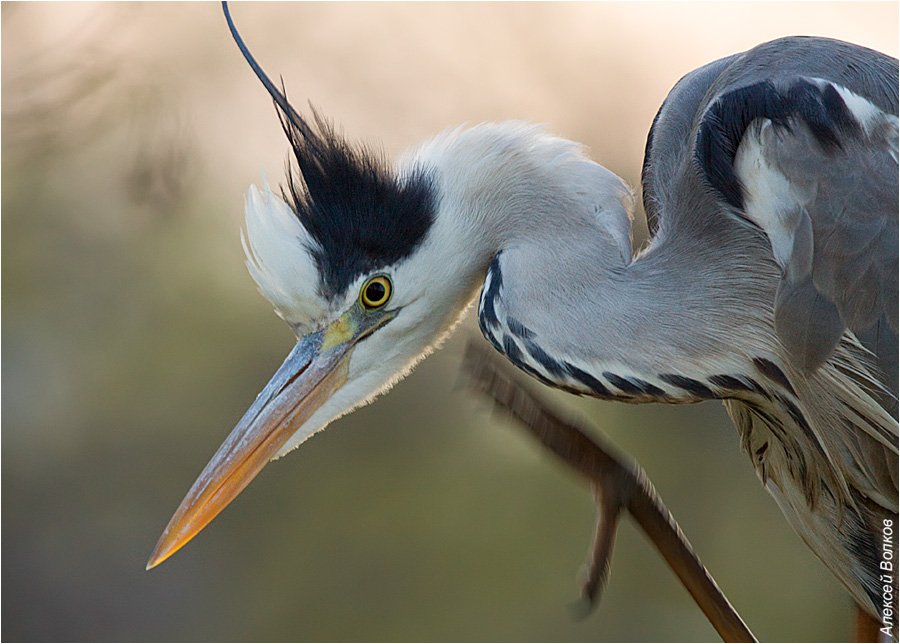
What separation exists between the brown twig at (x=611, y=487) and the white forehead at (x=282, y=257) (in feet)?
0.81

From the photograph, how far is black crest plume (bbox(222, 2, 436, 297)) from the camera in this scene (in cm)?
148

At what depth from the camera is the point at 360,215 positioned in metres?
1.48

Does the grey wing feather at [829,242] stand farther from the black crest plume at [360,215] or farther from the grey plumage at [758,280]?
the black crest plume at [360,215]

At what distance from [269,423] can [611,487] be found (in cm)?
51

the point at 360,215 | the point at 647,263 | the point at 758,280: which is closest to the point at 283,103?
the point at 360,215

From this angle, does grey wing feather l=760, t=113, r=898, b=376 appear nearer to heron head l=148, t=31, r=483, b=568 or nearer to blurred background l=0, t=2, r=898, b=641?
heron head l=148, t=31, r=483, b=568

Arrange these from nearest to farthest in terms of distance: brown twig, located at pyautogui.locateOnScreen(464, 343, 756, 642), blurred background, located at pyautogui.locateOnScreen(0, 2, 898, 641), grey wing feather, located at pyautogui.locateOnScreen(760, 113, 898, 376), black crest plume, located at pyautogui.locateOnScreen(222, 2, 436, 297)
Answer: grey wing feather, located at pyautogui.locateOnScreen(760, 113, 898, 376), black crest plume, located at pyautogui.locateOnScreen(222, 2, 436, 297), brown twig, located at pyautogui.locateOnScreen(464, 343, 756, 642), blurred background, located at pyautogui.locateOnScreen(0, 2, 898, 641)

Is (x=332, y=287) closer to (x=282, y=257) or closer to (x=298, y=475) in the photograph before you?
(x=282, y=257)

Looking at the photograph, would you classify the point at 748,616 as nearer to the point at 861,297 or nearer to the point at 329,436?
the point at 329,436

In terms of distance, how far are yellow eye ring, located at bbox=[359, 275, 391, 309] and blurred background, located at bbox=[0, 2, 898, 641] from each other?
2.53m

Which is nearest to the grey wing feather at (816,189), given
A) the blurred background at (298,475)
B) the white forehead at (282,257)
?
the white forehead at (282,257)

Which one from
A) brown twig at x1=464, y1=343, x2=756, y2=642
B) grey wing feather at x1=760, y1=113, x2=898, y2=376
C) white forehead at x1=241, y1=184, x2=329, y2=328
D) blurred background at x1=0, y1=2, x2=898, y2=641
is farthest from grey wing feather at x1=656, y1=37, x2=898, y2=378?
blurred background at x1=0, y1=2, x2=898, y2=641

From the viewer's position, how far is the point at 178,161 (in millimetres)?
2010

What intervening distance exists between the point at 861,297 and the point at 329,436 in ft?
13.1
